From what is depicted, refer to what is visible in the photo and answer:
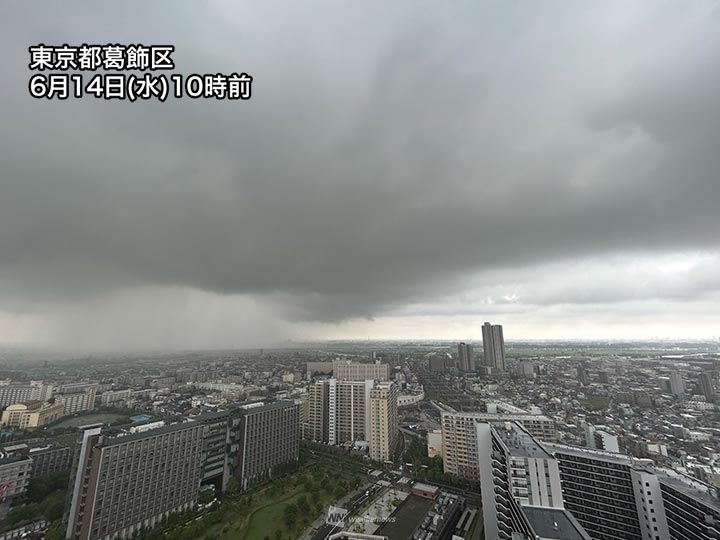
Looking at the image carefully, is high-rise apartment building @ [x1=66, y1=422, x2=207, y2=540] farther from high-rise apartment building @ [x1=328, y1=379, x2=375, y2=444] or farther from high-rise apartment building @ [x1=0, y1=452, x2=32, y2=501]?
high-rise apartment building @ [x1=328, y1=379, x2=375, y2=444]

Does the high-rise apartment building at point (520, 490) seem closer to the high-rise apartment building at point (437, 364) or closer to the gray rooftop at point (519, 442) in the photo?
the gray rooftop at point (519, 442)

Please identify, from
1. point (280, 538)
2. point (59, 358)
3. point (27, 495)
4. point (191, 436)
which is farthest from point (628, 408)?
point (59, 358)

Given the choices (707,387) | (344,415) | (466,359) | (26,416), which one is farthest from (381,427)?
(466,359)

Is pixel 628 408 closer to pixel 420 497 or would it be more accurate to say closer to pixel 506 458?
pixel 420 497

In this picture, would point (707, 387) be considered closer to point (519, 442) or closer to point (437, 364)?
point (519, 442)

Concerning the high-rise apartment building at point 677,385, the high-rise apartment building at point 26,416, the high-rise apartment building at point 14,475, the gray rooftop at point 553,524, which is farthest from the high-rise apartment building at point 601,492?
the high-rise apartment building at point 26,416

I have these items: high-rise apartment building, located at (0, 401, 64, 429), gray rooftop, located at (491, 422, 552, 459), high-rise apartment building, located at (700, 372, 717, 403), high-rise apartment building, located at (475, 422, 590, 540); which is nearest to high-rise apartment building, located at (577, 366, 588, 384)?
high-rise apartment building, located at (700, 372, 717, 403)
